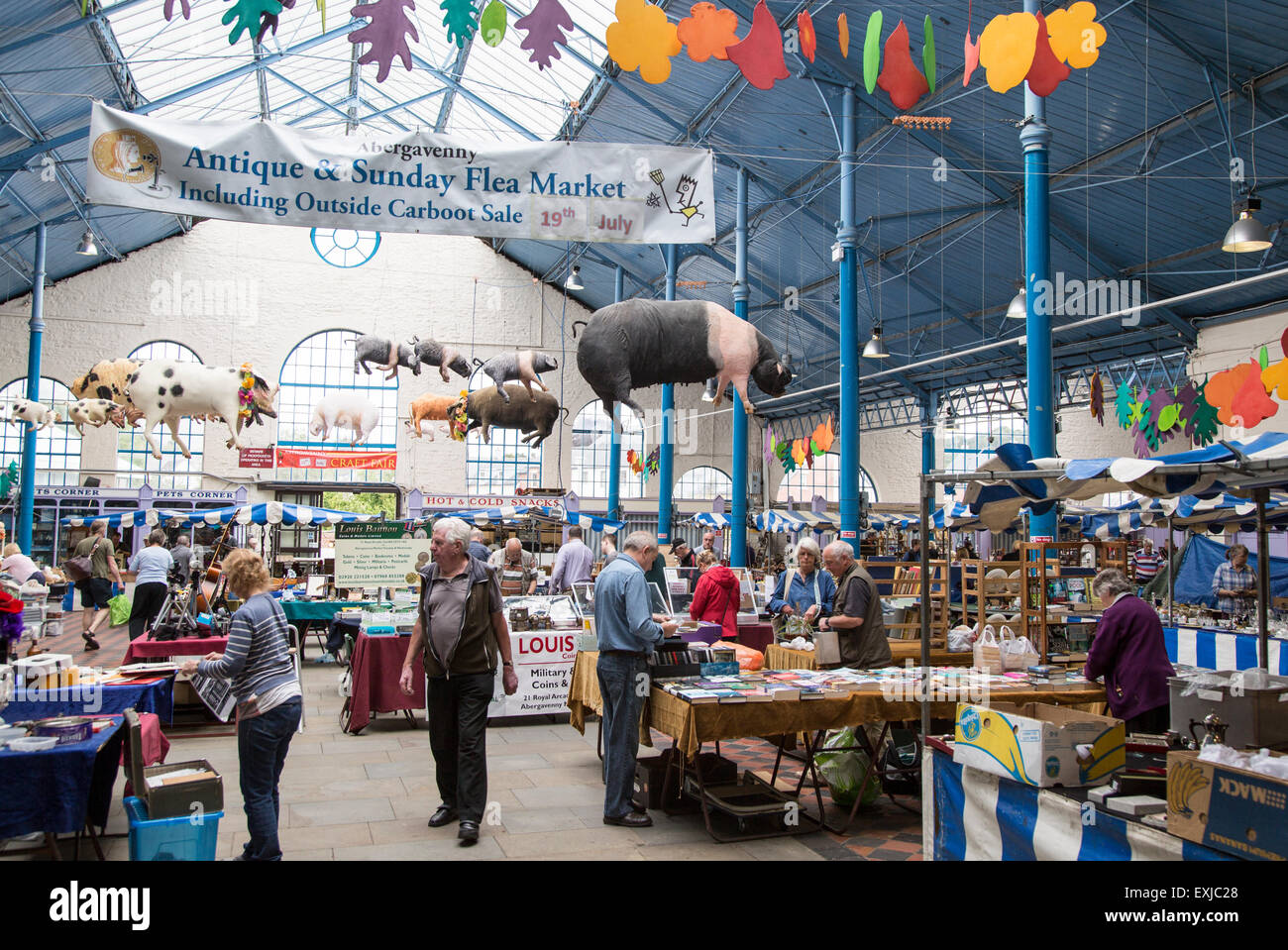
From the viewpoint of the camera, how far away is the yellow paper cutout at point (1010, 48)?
461cm

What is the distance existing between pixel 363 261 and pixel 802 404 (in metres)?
14.6

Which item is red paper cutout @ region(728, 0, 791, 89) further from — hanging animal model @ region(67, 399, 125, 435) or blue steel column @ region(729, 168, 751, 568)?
hanging animal model @ region(67, 399, 125, 435)

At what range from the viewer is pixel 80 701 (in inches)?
186

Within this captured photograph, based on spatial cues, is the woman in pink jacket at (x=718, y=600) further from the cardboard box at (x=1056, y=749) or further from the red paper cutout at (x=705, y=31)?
the red paper cutout at (x=705, y=31)

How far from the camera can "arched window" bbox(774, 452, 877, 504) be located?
31.6 meters

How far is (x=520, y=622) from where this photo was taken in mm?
7730

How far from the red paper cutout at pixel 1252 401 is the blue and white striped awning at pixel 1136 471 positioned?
210 inches

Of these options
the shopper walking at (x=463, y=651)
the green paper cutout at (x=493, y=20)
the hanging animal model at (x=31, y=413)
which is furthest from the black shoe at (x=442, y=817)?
the hanging animal model at (x=31, y=413)

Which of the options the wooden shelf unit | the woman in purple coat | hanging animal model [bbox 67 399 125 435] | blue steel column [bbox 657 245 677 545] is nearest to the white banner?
the woman in purple coat

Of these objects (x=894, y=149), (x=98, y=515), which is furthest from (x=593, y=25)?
(x=98, y=515)

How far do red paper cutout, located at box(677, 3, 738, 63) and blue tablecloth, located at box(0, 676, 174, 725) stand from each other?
421cm

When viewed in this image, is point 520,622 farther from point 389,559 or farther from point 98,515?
point 98,515

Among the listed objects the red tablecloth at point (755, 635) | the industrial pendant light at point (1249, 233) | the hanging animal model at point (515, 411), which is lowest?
the red tablecloth at point (755, 635)

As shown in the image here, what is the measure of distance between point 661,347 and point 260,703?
8.77 ft
